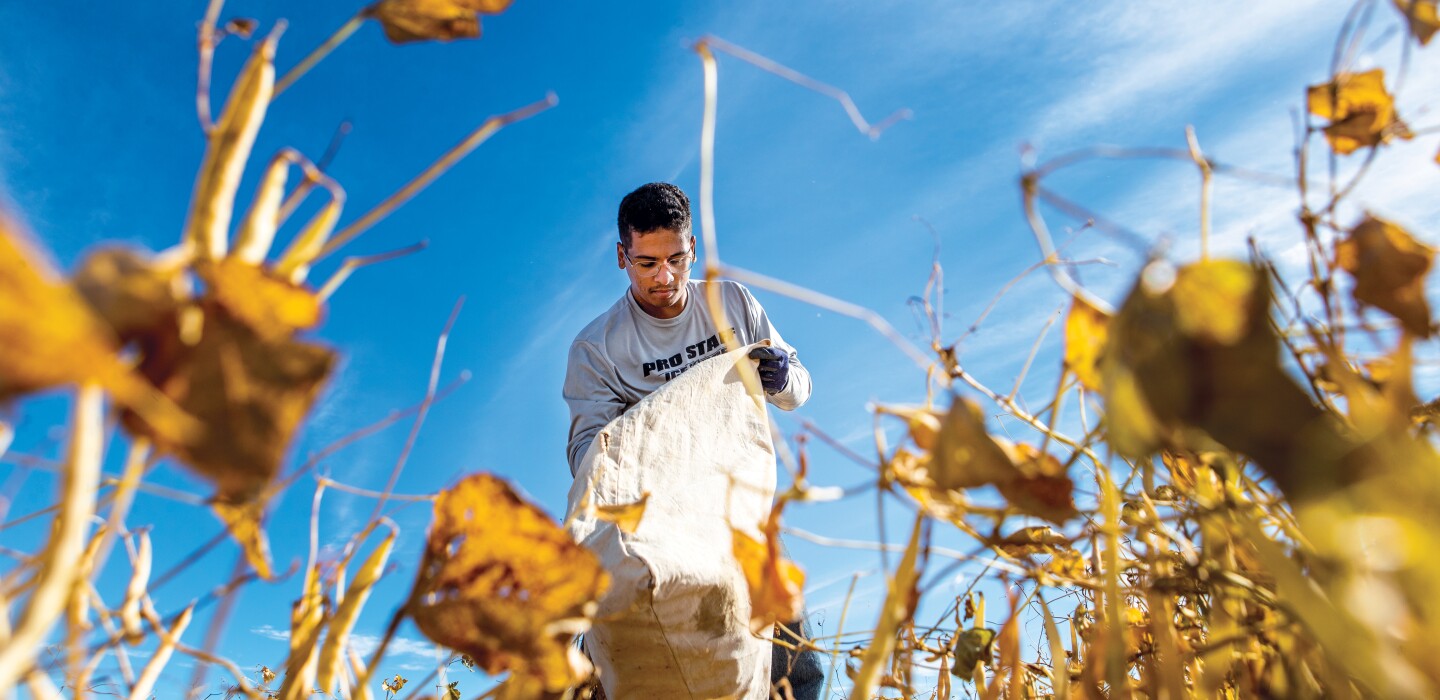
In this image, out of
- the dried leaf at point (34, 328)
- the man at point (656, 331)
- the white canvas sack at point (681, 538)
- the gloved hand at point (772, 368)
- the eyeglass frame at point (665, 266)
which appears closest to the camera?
the dried leaf at point (34, 328)

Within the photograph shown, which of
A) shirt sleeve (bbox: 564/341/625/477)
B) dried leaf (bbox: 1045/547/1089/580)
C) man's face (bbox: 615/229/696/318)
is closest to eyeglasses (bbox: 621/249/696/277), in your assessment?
man's face (bbox: 615/229/696/318)

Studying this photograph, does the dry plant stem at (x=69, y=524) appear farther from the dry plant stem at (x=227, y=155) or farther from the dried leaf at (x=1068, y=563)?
the dried leaf at (x=1068, y=563)

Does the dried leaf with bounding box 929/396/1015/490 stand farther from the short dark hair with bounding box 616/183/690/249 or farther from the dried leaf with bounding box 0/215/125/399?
the short dark hair with bounding box 616/183/690/249

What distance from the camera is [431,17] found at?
0.35 m

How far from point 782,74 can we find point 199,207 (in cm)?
27

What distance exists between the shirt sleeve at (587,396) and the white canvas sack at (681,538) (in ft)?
1.54

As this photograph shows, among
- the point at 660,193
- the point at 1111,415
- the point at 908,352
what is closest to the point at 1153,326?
the point at 1111,415

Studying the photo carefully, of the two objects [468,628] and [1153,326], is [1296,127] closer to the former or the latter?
[1153,326]

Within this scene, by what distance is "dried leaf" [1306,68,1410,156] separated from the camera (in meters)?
0.38

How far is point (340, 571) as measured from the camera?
16.5 inches

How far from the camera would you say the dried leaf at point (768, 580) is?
0.43 metres

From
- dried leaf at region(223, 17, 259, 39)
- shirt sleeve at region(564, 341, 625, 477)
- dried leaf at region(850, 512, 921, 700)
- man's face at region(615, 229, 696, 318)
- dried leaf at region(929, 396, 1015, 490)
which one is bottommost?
dried leaf at region(850, 512, 921, 700)

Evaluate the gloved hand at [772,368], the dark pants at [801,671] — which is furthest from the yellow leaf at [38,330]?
the dark pants at [801,671]

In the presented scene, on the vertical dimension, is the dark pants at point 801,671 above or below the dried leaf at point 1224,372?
above
